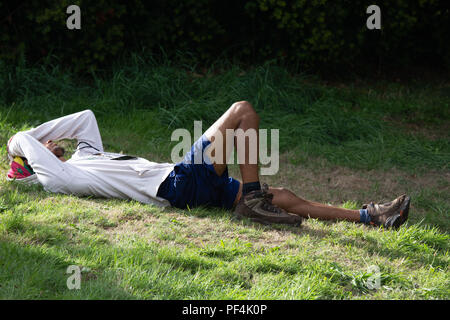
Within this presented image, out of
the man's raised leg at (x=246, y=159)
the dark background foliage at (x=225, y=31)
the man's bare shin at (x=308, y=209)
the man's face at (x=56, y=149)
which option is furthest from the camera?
the dark background foliage at (x=225, y=31)

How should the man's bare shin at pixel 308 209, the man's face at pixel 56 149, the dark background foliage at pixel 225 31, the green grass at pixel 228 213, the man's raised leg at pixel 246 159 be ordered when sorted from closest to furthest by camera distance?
the green grass at pixel 228 213 → the man's raised leg at pixel 246 159 → the man's bare shin at pixel 308 209 → the man's face at pixel 56 149 → the dark background foliage at pixel 225 31

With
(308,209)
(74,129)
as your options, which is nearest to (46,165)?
(74,129)

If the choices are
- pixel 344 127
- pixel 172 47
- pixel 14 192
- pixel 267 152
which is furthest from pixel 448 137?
pixel 14 192

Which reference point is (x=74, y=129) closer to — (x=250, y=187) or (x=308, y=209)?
(x=250, y=187)

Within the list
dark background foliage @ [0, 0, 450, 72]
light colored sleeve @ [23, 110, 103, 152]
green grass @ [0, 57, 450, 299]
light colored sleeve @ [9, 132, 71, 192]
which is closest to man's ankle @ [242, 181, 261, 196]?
green grass @ [0, 57, 450, 299]

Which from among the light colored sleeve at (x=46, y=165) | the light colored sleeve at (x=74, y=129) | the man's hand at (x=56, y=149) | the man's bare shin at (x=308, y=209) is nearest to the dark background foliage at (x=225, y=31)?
the light colored sleeve at (x=74, y=129)

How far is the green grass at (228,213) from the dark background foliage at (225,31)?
401 mm

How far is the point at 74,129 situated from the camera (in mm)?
4363

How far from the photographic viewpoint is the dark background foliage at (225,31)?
6.78 metres

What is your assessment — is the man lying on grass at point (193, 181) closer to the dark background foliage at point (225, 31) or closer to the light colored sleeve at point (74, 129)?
the light colored sleeve at point (74, 129)

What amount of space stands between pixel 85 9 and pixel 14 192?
3452 mm

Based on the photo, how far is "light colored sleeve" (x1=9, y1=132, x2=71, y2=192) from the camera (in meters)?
3.84
